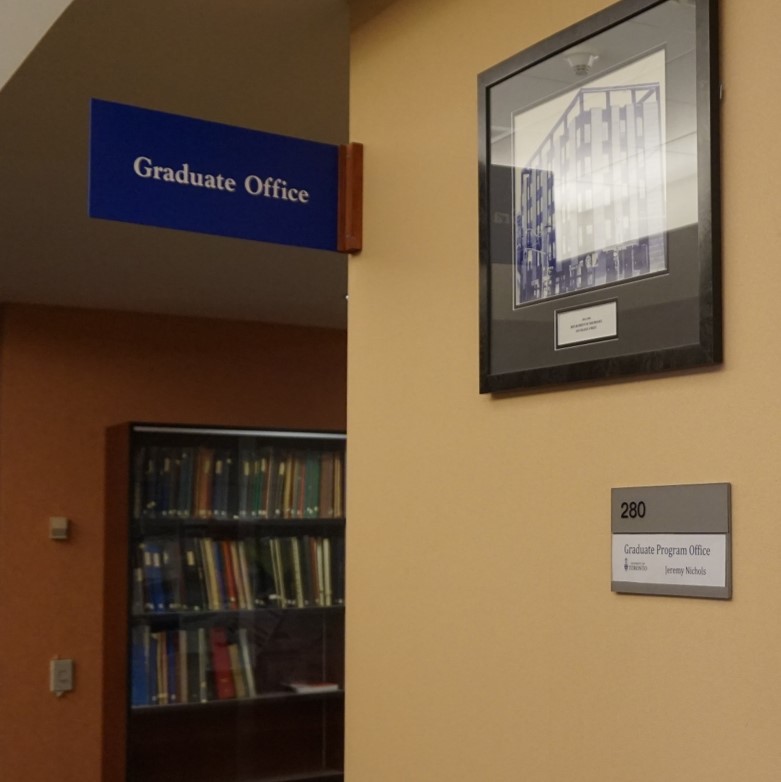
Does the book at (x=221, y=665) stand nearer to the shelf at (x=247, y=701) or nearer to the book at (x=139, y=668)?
the shelf at (x=247, y=701)

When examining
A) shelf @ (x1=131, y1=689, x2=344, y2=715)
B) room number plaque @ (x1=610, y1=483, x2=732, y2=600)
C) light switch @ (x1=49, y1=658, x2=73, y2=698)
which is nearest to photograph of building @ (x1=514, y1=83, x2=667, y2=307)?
room number plaque @ (x1=610, y1=483, x2=732, y2=600)

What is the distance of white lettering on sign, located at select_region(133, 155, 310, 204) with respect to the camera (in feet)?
7.12

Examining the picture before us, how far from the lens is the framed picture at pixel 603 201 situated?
61.6 inches

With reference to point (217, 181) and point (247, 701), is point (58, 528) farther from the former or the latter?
point (217, 181)

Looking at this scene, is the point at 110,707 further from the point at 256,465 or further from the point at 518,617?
the point at 518,617

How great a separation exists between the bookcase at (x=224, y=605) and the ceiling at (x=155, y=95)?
1122mm

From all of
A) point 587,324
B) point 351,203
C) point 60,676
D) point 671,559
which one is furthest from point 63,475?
point 671,559

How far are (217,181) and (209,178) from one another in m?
0.02

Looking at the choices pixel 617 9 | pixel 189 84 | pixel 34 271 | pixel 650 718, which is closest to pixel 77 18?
pixel 189 84

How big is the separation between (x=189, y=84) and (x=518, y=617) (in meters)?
1.59

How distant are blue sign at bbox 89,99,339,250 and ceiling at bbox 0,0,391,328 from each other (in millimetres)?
321

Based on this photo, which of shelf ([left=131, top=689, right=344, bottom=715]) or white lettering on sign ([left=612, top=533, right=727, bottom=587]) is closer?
white lettering on sign ([left=612, top=533, right=727, bottom=587])

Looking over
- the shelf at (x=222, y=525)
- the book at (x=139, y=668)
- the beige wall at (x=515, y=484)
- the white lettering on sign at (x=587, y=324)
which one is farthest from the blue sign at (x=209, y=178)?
the book at (x=139, y=668)

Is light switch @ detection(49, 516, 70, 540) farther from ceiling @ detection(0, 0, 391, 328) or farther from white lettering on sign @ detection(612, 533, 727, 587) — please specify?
white lettering on sign @ detection(612, 533, 727, 587)
